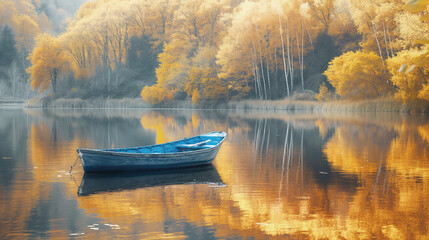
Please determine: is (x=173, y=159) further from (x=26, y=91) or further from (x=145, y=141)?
(x=26, y=91)

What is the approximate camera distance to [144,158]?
13.6m

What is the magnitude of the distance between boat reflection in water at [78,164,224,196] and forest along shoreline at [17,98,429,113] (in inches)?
1306

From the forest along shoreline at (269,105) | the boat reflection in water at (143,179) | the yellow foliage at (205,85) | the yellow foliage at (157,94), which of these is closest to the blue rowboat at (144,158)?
the boat reflection in water at (143,179)

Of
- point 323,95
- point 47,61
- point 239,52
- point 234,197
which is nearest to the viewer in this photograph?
point 234,197

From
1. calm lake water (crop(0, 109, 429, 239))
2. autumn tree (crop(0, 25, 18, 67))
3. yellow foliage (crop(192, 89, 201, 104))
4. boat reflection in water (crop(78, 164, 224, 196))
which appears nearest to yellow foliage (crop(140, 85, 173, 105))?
yellow foliage (crop(192, 89, 201, 104))

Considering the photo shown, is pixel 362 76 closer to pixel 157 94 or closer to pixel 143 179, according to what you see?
pixel 157 94

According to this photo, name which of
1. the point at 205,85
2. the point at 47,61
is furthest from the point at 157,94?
the point at 47,61

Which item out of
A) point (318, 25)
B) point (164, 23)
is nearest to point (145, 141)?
point (318, 25)

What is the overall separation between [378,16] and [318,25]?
13.8 meters

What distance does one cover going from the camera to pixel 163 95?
211 feet

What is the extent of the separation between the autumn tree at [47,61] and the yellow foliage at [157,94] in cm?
1568

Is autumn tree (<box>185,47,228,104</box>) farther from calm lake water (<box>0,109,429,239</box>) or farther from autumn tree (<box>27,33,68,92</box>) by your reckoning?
calm lake water (<box>0,109,429,239</box>)

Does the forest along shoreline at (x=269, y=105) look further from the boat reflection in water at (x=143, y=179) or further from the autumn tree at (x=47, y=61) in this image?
the boat reflection in water at (x=143, y=179)

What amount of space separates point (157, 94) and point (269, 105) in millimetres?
15200
